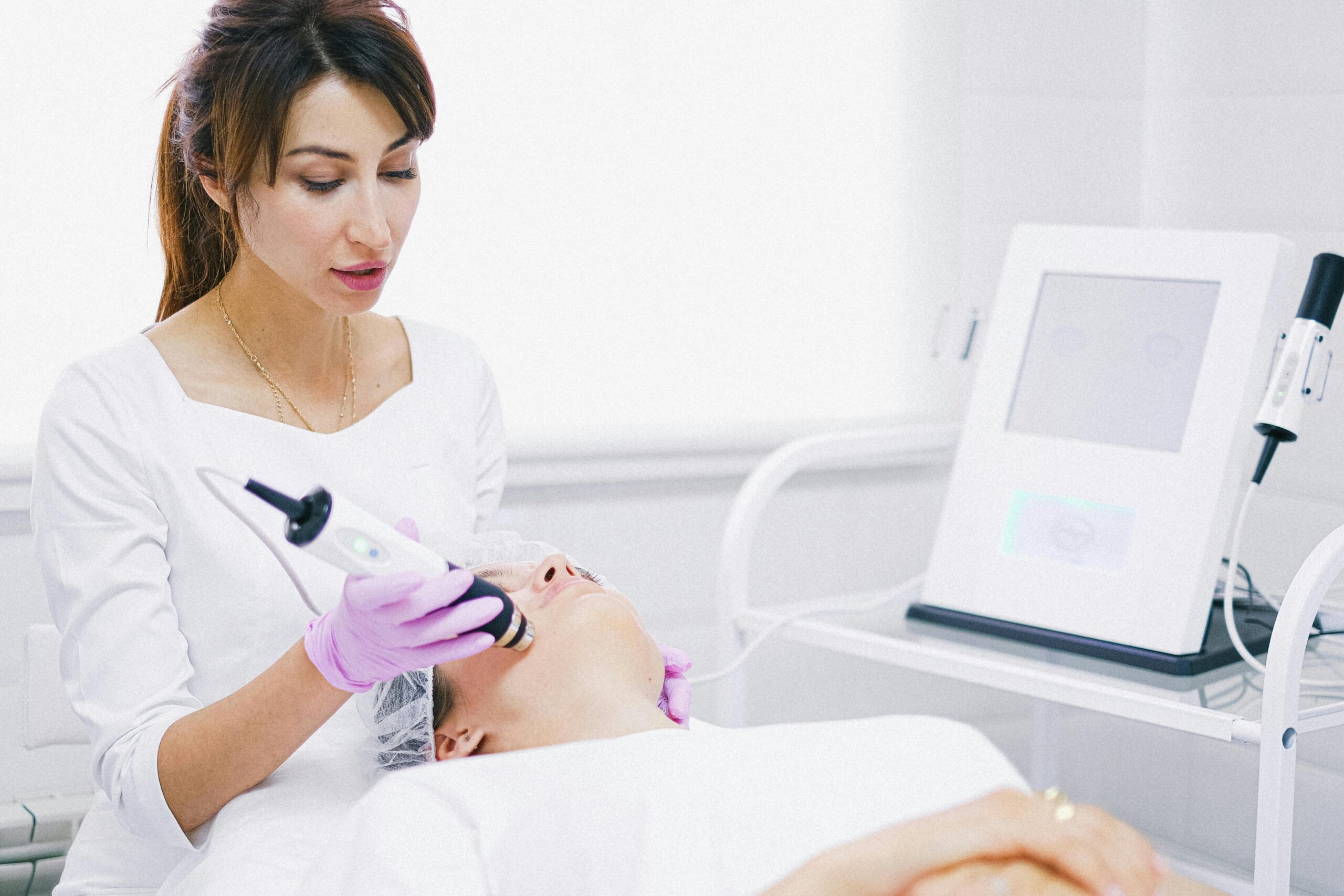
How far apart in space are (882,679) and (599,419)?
2.43 ft

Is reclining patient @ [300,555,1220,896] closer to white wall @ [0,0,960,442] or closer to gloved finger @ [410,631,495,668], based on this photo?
gloved finger @ [410,631,495,668]

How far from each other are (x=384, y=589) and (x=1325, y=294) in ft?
3.69

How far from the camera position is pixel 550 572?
1187mm

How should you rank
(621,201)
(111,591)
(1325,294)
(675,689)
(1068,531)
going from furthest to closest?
1. (621,201)
2. (1068,531)
3. (1325,294)
4. (675,689)
5. (111,591)

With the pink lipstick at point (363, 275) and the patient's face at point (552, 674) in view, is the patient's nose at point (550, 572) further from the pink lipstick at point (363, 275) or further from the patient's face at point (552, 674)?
the pink lipstick at point (363, 275)

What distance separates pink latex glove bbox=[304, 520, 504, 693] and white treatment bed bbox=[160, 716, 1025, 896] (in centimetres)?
9

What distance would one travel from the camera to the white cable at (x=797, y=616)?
64.8 inches

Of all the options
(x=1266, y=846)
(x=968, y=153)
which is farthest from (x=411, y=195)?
(x=968, y=153)

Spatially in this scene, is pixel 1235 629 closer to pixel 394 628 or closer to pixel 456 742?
pixel 456 742

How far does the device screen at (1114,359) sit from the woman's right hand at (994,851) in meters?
0.88

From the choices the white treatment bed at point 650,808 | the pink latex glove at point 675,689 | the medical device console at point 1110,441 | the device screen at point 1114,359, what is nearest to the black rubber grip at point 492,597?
the white treatment bed at point 650,808

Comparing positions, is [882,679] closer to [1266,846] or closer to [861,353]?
[861,353]

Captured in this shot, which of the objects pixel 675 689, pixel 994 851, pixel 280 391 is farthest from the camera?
pixel 280 391

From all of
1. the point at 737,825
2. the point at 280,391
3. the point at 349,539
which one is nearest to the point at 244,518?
the point at 349,539
